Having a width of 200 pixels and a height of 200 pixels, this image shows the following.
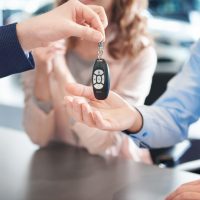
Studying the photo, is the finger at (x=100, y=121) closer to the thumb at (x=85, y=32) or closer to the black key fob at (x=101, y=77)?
the black key fob at (x=101, y=77)

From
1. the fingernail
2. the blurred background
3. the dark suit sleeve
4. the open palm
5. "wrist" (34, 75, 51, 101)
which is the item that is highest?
the fingernail

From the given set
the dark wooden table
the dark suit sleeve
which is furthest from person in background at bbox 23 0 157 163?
the dark suit sleeve

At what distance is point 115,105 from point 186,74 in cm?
33

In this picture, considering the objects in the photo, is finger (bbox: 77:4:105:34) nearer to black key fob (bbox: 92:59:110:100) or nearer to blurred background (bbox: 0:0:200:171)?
black key fob (bbox: 92:59:110:100)

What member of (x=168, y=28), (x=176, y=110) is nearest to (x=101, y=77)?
(x=176, y=110)

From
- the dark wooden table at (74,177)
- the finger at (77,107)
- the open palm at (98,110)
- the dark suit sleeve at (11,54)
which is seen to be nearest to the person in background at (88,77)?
the dark wooden table at (74,177)

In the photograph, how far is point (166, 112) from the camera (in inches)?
55.9

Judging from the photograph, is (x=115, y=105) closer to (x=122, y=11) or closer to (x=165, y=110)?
(x=165, y=110)

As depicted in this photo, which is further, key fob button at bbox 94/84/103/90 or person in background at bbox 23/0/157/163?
person in background at bbox 23/0/157/163

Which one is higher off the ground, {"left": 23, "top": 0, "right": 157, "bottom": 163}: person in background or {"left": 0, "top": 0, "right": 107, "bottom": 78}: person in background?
{"left": 0, "top": 0, "right": 107, "bottom": 78}: person in background

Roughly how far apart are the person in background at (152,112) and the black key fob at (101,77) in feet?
0.17

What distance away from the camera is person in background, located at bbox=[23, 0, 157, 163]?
61.7 inches

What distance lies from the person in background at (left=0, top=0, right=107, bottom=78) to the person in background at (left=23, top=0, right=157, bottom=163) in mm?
534

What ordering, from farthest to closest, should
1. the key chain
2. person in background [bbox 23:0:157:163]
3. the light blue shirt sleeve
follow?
1. person in background [bbox 23:0:157:163]
2. the light blue shirt sleeve
3. the key chain
